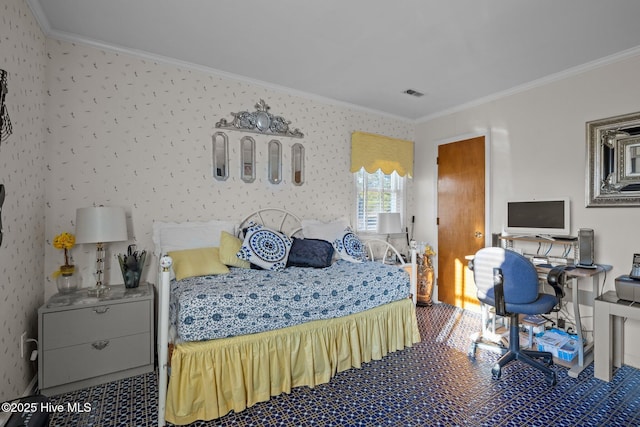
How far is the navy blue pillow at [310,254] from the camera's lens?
3.07 metres

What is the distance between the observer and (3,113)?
174 cm

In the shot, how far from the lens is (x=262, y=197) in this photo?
3516 mm

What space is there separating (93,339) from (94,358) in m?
0.14

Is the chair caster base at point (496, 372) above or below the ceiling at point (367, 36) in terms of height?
below

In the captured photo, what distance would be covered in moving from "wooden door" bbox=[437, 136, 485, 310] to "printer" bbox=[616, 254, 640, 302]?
4.65 ft

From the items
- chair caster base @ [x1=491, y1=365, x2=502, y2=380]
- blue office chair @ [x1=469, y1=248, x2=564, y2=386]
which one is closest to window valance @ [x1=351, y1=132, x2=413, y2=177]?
blue office chair @ [x1=469, y1=248, x2=564, y2=386]

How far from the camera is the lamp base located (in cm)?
243

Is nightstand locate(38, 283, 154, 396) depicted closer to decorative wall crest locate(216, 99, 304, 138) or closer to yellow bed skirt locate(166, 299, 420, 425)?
yellow bed skirt locate(166, 299, 420, 425)

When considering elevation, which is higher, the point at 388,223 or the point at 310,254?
the point at 388,223

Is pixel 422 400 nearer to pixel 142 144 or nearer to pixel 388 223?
pixel 388 223

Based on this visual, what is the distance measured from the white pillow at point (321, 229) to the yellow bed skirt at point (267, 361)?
1.08m

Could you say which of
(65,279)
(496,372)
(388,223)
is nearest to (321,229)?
(388,223)

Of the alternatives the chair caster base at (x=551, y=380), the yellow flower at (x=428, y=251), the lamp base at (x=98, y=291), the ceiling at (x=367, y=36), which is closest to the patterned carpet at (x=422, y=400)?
the chair caster base at (x=551, y=380)

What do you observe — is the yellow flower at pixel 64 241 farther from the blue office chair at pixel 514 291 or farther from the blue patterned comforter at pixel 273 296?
the blue office chair at pixel 514 291
